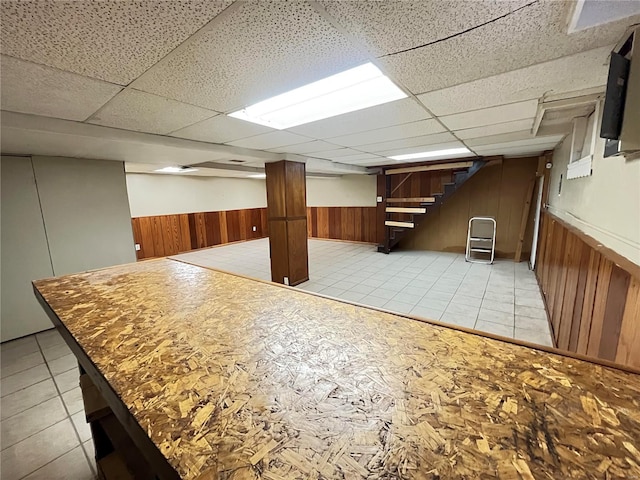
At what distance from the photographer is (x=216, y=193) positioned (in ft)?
25.2

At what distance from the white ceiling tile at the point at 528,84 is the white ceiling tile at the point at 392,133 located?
18.4 inches

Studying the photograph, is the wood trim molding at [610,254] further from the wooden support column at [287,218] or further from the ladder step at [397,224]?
the ladder step at [397,224]

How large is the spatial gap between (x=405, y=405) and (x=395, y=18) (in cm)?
126

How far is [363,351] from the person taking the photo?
924mm

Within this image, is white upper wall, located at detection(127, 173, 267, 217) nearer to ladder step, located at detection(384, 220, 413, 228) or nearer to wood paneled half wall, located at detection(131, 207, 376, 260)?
wood paneled half wall, located at detection(131, 207, 376, 260)

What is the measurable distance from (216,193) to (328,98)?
6.59 m

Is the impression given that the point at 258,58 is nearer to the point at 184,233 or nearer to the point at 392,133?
the point at 392,133

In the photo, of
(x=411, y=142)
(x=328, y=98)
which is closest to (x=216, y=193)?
(x=411, y=142)

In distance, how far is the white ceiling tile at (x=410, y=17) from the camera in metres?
0.91

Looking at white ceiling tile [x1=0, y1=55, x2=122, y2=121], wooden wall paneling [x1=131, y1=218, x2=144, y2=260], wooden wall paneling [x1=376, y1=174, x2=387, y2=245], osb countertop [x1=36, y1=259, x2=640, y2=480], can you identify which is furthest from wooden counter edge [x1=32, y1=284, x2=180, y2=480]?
wooden wall paneling [x1=376, y1=174, x2=387, y2=245]

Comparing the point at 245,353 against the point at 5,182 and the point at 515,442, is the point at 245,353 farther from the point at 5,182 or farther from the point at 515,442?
the point at 5,182

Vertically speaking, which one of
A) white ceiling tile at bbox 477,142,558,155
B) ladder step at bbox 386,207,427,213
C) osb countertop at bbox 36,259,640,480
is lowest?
osb countertop at bbox 36,259,640,480

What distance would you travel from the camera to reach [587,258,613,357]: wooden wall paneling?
1.41 m

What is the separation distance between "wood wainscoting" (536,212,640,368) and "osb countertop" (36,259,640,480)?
0.59 meters
